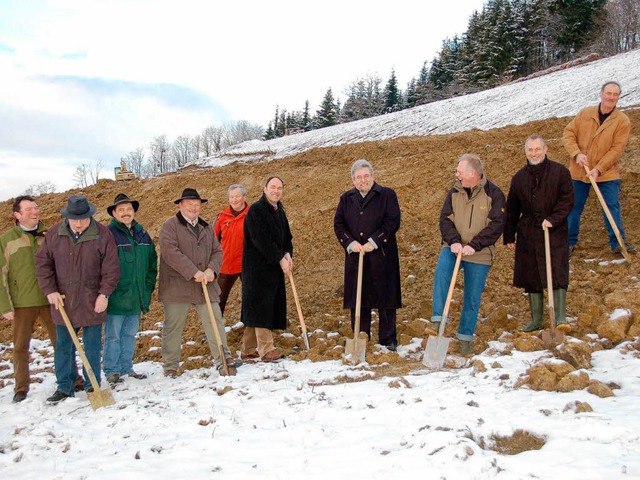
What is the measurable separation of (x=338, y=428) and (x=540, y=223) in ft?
10.1

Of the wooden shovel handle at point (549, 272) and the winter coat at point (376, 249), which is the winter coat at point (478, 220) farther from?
the winter coat at point (376, 249)

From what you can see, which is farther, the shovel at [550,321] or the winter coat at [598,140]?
the winter coat at [598,140]

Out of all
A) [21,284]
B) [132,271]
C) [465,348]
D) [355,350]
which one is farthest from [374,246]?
[21,284]

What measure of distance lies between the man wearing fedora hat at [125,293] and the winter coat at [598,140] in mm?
5266

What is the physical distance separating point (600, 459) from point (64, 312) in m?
4.32

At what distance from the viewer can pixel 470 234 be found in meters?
4.92

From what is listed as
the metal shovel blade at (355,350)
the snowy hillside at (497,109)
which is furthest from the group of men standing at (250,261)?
the snowy hillside at (497,109)

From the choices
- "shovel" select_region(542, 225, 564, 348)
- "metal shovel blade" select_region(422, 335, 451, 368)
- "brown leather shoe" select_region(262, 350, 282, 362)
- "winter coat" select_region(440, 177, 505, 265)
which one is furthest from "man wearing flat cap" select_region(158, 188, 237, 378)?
"shovel" select_region(542, 225, 564, 348)

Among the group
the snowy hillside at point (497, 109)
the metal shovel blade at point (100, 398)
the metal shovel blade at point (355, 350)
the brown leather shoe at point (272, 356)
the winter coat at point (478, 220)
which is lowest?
the metal shovel blade at point (100, 398)

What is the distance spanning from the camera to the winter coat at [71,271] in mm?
4637

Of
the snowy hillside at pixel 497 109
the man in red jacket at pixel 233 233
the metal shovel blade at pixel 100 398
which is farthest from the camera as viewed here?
the snowy hillside at pixel 497 109

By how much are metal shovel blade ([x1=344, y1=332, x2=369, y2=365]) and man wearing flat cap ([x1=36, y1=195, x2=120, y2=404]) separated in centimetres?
239

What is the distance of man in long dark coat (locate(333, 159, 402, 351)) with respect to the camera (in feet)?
17.7

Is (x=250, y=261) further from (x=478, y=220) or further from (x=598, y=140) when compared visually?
(x=598, y=140)
